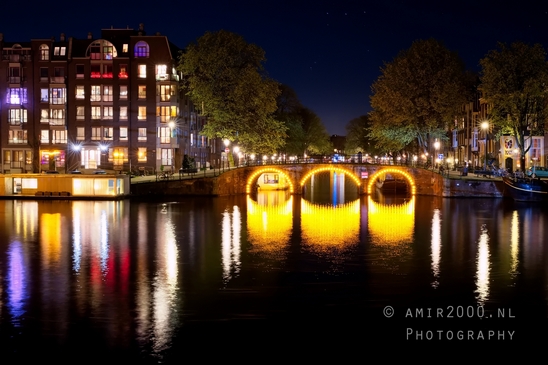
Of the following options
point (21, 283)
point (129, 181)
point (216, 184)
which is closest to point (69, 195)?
point (129, 181)

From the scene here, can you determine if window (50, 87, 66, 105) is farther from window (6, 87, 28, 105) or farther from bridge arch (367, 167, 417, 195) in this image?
bridge arch (367, 167, 417, 195)

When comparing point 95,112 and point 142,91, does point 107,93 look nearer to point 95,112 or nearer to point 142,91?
point 95,112

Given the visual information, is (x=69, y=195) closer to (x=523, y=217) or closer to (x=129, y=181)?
(x=129, y=181)

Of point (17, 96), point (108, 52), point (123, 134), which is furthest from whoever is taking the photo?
point (17, 96)

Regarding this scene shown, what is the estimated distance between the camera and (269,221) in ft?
187

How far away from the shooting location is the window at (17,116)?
8962 cm

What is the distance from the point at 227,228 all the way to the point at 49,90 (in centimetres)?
4767

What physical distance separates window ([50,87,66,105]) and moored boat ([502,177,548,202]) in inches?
2236

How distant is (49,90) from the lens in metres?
89.0

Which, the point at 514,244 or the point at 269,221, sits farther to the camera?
the point at 269,221

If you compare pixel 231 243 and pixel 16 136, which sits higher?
pixel 16 136

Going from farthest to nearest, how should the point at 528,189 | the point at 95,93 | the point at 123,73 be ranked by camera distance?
the point at 95,93 < the point at 123,73 < the point at 528,189

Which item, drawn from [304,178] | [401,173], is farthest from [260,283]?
[401,173]

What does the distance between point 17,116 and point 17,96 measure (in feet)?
8.68
